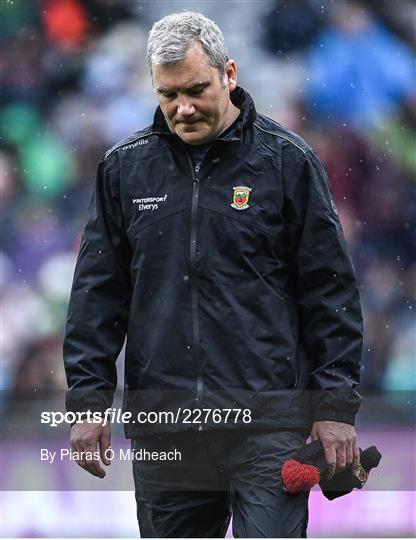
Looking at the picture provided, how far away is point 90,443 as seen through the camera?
3.56 m

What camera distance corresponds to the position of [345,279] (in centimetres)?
359

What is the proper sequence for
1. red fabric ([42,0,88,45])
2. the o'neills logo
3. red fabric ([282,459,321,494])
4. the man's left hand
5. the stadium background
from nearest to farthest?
red fabric ([282,459,321,494]) < the man's left hand < the o'neills logo < the stadium background < red fabric ([42,0,88,45])

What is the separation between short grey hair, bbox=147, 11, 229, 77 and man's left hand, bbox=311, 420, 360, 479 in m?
0.96

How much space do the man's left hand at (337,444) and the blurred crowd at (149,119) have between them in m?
3.15

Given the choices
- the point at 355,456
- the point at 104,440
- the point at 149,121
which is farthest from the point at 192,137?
the point at 149,121

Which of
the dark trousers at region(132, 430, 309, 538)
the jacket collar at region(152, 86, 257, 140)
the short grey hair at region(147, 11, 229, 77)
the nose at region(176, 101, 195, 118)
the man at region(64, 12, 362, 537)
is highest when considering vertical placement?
the short grey hair at region(147, 11, 229, 77)

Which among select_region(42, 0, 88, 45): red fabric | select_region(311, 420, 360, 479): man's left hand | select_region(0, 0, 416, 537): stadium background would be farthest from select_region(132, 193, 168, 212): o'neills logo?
select_region(42, 0, 88, 45): red fabric

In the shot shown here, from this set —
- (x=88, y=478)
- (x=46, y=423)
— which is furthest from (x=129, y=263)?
(x=46, y=423)

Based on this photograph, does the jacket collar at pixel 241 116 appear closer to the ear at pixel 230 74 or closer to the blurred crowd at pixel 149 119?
the ear at pixel 230 74

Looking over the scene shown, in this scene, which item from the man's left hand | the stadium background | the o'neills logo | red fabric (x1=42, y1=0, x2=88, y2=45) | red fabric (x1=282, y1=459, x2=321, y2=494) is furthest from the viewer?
red fabric (x1=42, y1=0, x2=88, y2=45)

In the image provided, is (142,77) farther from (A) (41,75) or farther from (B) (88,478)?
(B) (88,478)

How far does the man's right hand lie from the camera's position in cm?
356

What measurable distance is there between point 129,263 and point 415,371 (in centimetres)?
325

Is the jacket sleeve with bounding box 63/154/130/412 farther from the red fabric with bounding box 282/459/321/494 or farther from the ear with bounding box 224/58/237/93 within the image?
the red fabric with bounding box 282/459/321/494
